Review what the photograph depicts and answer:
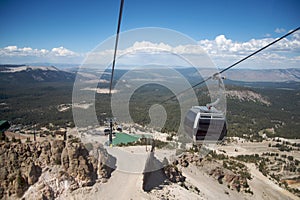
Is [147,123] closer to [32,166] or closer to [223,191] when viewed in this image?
[223,191]

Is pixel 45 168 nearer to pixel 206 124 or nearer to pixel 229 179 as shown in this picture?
pixel 206 124

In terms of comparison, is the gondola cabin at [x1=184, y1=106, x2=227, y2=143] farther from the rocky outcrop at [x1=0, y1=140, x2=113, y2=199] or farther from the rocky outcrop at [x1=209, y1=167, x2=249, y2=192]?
the rocky outcrop at [x1=209, y1=167, x2=249, y2=192]

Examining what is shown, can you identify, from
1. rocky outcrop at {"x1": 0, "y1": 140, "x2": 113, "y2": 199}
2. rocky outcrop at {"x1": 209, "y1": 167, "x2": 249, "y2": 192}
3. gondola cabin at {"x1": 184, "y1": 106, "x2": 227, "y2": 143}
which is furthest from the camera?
rocky outcrop at {"x1": 209, "y1": 167, "x2": 249, "y2": 192}

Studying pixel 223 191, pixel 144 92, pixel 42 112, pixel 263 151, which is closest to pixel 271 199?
pixel 223 191

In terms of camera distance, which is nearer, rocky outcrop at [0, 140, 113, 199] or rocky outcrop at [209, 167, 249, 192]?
rocky outcrop at [0, 140, 113, 199]

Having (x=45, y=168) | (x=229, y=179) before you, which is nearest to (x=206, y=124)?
(x=45, y=168)

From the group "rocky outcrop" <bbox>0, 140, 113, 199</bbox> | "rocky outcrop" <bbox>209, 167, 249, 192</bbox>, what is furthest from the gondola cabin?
"rocky outcrop" <bbox>209, 167, 249, 192</bbox>

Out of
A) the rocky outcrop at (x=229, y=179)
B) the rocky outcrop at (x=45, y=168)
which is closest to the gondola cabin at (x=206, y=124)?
the rocky outcrop at (x=45, y=168)

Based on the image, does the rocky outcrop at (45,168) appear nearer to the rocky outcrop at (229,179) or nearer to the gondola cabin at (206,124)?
the gondola cabin at (206,124)
